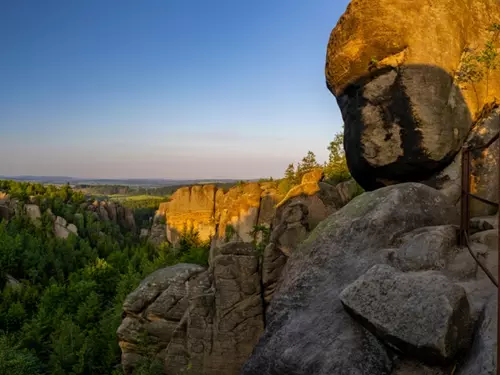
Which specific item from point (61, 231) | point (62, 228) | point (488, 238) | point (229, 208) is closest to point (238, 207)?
point (229, 208)

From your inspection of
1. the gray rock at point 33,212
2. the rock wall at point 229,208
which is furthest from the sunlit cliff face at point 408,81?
the gray rock at point 33,212

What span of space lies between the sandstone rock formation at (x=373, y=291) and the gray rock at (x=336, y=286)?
0.02 m

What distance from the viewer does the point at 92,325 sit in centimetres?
3666

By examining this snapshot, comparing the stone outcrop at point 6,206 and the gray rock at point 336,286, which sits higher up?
the gray rock at point 336,286

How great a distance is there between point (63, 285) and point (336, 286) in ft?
163

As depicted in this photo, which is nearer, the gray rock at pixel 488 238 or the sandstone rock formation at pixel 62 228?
the gray rock at pixel 488 238

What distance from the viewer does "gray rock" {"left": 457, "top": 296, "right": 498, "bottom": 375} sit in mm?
5410

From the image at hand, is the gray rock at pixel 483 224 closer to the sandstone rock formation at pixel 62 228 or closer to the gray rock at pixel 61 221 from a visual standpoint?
the sandstone rock formation at pixel 62 228

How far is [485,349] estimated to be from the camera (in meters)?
5.62

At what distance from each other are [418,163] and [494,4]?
5254mm

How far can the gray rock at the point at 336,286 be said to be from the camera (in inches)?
288

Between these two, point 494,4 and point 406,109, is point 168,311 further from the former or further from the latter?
point 494,4

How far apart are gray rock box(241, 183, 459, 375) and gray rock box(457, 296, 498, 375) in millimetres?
1328

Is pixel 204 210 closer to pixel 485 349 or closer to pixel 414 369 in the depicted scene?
pixel 414 369
